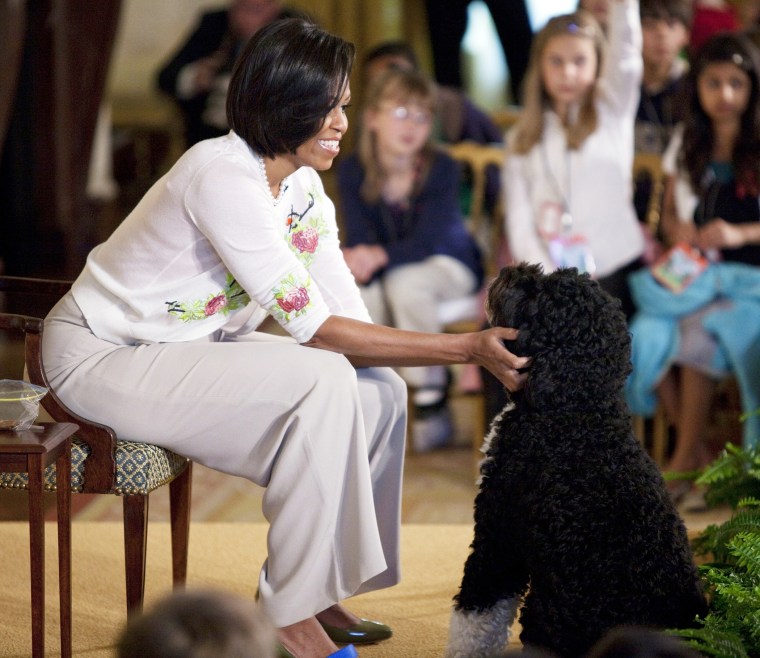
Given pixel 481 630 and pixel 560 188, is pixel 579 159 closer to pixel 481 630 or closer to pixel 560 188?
pixel 560 188

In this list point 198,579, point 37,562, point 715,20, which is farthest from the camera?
point 715,20

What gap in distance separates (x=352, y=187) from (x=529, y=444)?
7.51 ft

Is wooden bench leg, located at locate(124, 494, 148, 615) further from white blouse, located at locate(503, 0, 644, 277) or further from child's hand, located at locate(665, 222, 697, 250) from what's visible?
child's hand, located at locate(665, 222, 697, 250)

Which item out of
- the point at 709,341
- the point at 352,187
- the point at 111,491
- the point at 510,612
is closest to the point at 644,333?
the point at 709,341

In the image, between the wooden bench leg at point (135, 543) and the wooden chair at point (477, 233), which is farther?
the wooden chair at point (477, 233)

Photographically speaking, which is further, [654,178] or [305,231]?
[654,178]

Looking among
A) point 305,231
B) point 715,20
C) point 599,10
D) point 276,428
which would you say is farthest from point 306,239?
point 715,20

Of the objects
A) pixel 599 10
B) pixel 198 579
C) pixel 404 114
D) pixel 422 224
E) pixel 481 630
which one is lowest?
pixel 198 579

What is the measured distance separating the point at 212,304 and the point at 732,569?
1130 mm

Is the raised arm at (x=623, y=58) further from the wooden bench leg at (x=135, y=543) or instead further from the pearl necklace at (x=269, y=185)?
the wooden bench leg at (x=135, y=543)

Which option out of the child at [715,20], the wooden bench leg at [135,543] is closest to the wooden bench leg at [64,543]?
the wooden bench leg at [135,543]

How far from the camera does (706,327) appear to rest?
3.68m

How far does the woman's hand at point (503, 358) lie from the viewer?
202 cm

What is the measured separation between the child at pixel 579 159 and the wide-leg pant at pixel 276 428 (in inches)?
70.9
